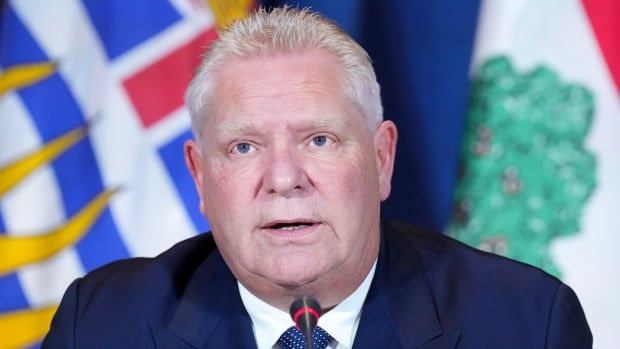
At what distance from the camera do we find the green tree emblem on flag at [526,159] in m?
3.11

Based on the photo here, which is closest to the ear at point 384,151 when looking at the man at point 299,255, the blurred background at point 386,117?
the man at point 299,255

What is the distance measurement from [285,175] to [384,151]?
35 cm

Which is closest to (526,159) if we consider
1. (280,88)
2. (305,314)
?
(280,88)

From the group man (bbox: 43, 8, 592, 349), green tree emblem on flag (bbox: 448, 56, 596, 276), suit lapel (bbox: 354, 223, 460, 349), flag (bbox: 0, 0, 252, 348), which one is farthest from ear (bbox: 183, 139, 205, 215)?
green tree emblem on flag (bbox: 448, 56, 596, 276)

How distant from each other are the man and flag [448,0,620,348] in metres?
0.86

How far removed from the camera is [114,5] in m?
3.12

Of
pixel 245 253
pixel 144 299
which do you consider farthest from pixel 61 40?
pixel 245 253

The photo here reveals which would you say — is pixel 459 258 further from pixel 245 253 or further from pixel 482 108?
pixel 482 108

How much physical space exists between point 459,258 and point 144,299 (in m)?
0.68

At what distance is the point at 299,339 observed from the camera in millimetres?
2102

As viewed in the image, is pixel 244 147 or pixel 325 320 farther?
pixel 325 320

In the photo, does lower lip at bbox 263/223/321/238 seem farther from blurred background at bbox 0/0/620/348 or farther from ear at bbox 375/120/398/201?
blurred background at bbox 0/0/620/348

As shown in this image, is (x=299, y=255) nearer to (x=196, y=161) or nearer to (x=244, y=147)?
(x=244, y=147)

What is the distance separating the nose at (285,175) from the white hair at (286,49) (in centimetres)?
19
